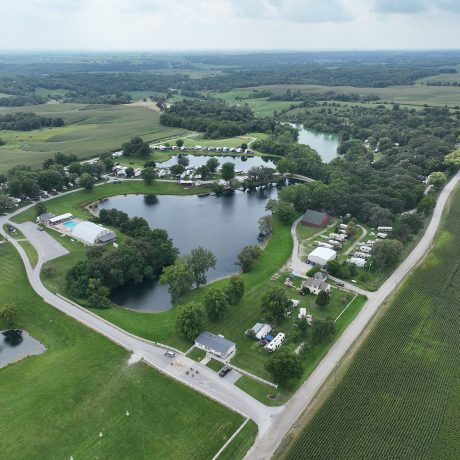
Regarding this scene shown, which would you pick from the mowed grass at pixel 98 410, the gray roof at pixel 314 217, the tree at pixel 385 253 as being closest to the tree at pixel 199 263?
the mowed grass at pixel 98 410

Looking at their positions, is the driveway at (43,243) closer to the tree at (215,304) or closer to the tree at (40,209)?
the tree at (40,209)

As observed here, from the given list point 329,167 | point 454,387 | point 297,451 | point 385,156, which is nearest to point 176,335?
point 297,451

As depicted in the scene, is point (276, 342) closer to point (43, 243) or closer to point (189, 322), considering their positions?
point (189, 322)

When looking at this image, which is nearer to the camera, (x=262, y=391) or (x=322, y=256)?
(x=262, y=391)

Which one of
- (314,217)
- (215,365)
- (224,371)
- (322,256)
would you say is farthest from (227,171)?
(224,371)

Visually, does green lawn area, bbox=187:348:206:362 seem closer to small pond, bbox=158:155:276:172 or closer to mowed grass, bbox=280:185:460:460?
mowed grass, bbox=280:185:460:460

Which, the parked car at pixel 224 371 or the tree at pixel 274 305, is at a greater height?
the tree at pixel 274 305

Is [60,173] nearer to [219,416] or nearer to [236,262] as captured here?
[236,262]
